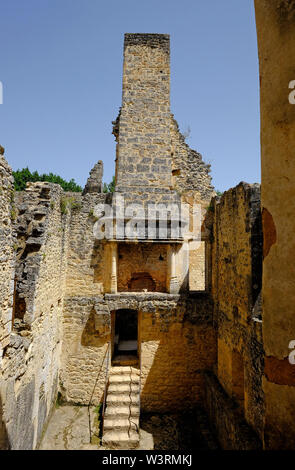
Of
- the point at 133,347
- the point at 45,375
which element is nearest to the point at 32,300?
the point at 45,375

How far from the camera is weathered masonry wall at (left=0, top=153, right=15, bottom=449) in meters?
4.60

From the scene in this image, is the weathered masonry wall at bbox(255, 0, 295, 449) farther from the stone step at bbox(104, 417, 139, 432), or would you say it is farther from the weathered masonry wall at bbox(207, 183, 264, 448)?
the stone step at bbox(104, 417, 139, 432)

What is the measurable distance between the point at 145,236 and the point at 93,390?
5.08 meters

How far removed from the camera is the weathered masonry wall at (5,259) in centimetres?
460

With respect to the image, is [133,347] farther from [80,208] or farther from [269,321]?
[269,321]

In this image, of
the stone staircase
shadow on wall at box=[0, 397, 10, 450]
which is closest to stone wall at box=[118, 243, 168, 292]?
the stone staircase

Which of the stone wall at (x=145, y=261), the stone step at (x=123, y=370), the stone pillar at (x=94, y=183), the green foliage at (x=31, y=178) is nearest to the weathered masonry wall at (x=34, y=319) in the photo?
the stone pillar at (x=94, y=183)

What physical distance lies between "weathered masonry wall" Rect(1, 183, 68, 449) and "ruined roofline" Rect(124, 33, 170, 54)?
5.92 meters

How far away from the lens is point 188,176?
39.3 feet

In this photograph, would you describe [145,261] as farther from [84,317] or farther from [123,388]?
[123,388]

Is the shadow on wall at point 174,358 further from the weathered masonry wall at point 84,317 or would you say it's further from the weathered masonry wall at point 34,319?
the weathered masonry wall at point 34,319

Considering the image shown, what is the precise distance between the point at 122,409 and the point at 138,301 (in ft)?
9.82

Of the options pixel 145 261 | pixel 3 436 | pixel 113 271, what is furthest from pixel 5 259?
pixel 145 261

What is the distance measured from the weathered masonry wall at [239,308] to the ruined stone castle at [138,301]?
0.03 m
